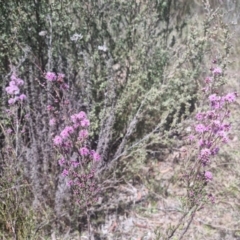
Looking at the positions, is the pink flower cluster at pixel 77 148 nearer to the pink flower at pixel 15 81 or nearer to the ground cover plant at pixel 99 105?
the ground cover plant at pixel 99 105

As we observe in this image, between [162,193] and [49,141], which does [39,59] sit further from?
[162,193]

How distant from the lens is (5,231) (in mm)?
2271

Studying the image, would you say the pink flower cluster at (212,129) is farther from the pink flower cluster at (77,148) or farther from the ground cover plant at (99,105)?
the pink flower cluster at (77,148)

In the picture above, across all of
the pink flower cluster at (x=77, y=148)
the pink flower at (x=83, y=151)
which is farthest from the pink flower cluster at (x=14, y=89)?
the pink flower at (x=83, y=151)

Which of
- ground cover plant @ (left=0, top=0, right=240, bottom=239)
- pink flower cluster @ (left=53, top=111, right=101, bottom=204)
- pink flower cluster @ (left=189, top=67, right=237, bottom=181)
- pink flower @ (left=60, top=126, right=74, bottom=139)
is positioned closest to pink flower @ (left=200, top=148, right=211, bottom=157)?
pink flower cluster @ (left=189, top=67, right=237, bottom=181)

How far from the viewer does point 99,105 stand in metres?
2.68

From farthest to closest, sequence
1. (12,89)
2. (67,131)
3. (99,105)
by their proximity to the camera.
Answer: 1. (99,105)
2. (12,89)
3. (67,131)

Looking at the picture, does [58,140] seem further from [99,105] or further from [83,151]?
[99,105]

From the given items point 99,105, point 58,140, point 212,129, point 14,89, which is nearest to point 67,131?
point 58,140

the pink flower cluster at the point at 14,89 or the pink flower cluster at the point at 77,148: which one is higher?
the pink flower cluster at the point at 14,89

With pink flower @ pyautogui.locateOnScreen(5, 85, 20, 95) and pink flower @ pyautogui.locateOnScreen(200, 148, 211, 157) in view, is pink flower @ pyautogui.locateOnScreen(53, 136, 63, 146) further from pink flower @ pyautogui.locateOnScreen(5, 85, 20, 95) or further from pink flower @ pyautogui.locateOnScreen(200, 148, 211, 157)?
pink flower @ pyautogui.locateOnScreen(200, 148, 211, 157)

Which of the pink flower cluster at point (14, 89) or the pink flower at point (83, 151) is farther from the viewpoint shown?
the pink flower cluster at point (14, 89)

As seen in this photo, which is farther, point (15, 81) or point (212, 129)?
point (15, 81)

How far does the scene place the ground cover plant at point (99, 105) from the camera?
2242 millimetres
